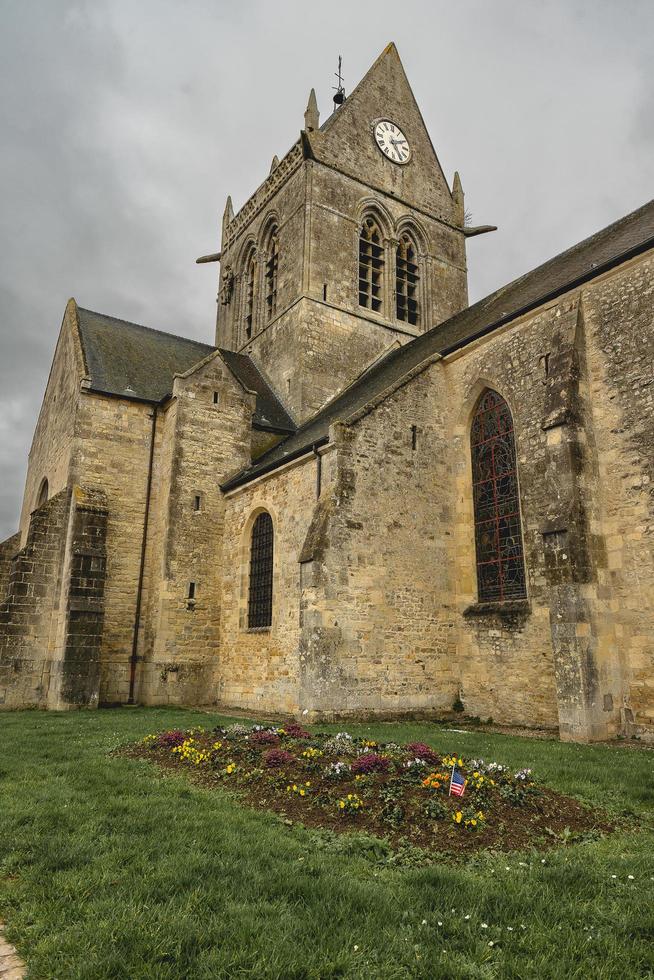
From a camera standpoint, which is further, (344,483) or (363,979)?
(344,483)

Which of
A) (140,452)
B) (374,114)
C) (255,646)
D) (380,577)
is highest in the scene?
(374,114)

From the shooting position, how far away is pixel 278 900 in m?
3.68

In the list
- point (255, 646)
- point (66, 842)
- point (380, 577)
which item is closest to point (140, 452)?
point (255, 646)

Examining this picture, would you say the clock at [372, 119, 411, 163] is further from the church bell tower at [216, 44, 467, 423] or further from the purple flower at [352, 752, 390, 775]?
the purple flower at [352, 752, 390, 775]

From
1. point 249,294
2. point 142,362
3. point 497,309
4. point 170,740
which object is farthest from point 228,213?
point 170,740

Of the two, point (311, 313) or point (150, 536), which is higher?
point (311, 313)

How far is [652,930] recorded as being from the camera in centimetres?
345

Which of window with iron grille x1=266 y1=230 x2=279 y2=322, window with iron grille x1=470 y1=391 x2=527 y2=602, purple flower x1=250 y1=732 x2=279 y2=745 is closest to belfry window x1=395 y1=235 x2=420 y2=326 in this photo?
window with iron grille x1=266 y1=230 x2=279 y2=322

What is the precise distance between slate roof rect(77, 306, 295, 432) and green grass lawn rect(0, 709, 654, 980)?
15.2 metres

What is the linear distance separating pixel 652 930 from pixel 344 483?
10.7m

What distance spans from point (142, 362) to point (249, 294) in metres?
8.63

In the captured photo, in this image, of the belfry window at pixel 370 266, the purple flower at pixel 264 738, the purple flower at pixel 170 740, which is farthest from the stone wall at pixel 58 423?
the purple flower at pixel 264 738

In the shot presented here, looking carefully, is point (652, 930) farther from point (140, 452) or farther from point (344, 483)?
point (140, 452)

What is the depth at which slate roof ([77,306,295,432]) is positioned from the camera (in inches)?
772
